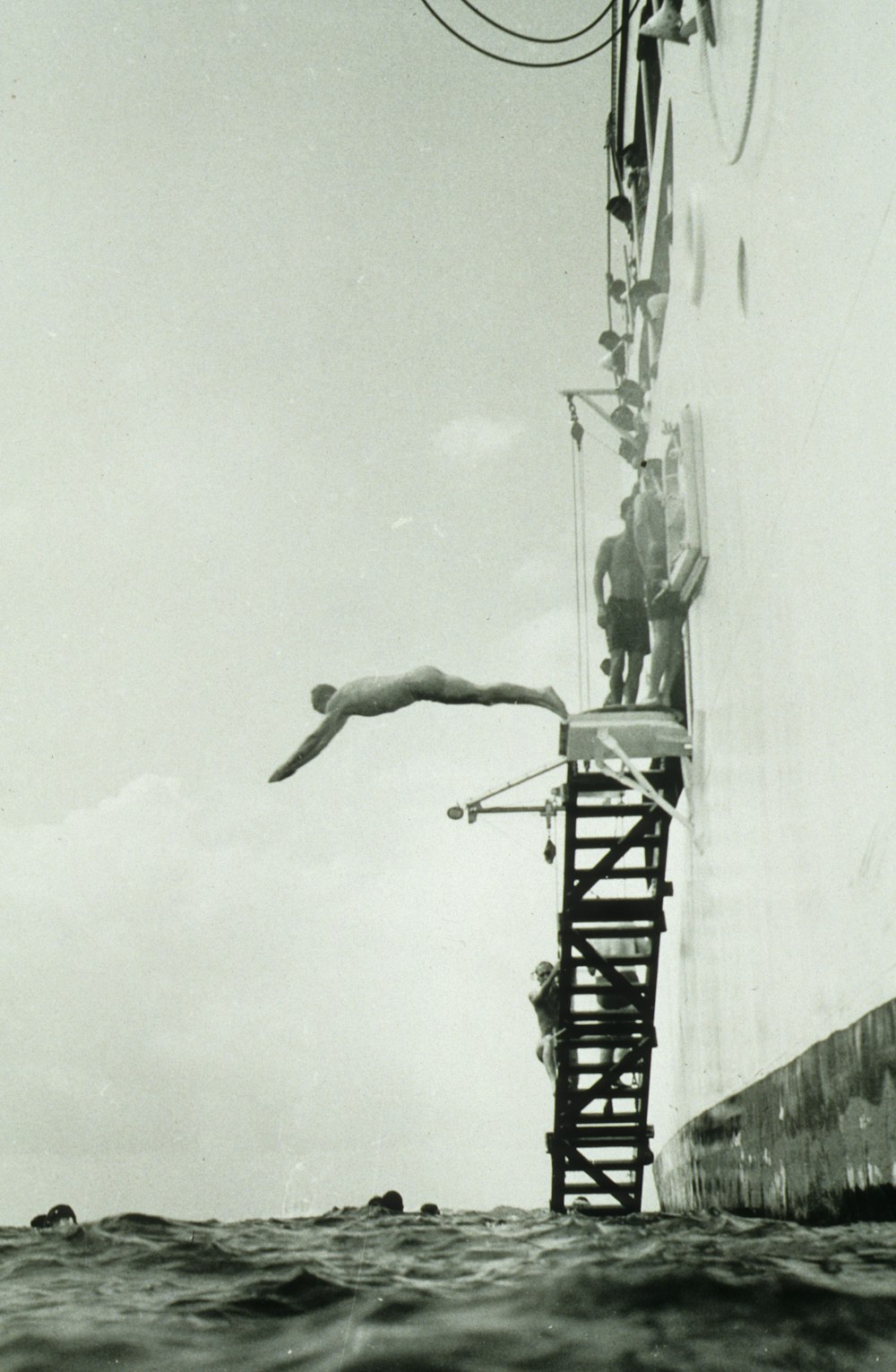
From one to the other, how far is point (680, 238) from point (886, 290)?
20.5ft

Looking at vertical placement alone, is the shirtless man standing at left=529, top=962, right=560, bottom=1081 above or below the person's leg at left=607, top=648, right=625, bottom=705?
below

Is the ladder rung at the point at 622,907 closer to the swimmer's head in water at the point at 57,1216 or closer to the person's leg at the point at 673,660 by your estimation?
the person's leg at the point at 673,660

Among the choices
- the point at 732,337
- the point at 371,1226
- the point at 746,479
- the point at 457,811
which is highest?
the point at 732,337

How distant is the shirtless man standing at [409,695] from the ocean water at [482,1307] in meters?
5.14

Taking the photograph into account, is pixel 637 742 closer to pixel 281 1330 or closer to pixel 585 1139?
pixel 585 1139

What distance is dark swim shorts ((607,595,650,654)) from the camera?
1118 cm

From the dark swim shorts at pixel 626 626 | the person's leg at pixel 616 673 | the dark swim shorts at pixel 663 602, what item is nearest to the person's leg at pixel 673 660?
the dark swim shorts at pixel 663 602

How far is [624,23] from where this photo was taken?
11875 mm

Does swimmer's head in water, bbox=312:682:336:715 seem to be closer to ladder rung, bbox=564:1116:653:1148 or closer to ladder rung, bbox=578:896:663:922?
ladder rung, bbox=578:896:663:922

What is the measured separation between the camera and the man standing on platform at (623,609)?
10.9 metres

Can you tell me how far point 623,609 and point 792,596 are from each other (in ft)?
18.4

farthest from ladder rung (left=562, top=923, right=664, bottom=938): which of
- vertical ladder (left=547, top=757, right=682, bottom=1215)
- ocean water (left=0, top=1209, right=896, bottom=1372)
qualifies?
ocean water (left=0, top=1209, right=896, bottom=1372)

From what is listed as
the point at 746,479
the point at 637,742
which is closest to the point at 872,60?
the point at 746,479

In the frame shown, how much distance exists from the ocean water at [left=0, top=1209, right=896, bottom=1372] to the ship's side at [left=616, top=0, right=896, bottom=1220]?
76cm
